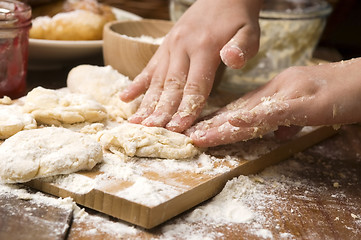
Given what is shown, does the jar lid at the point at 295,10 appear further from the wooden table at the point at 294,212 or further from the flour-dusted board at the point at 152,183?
the flour-dusted board at the point at 152,183

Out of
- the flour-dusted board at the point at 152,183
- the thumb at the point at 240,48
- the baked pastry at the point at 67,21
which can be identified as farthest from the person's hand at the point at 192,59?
the baked pastry at the point at 67,21

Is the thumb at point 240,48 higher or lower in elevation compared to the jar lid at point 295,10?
higher

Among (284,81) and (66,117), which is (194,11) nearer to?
(284,81)

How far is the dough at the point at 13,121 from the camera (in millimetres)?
1049

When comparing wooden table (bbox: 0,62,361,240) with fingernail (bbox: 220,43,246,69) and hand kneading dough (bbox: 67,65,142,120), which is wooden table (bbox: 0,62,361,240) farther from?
hand kneading dough (bbox: 67,65,142,120)

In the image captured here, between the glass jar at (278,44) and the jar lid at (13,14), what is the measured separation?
587 mm

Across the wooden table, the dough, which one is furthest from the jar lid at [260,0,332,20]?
the dough

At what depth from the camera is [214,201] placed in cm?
99

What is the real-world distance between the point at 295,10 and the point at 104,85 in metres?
0.80

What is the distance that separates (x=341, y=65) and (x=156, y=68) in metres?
0.45

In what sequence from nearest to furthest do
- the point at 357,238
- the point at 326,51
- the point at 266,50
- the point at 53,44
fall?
the point at 357,238
the point at 53,44
the point at 266,50
the point at 326,51

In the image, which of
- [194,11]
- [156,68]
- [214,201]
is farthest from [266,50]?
[214,201]

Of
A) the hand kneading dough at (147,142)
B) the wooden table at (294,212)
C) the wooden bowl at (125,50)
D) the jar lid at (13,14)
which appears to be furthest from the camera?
the wooden bowl at (125,50)

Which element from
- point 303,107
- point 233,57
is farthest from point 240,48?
point 303,107
